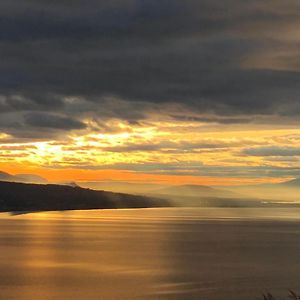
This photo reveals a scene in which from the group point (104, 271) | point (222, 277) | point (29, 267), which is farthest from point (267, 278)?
point (29, 267)

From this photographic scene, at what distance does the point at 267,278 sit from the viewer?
6269 centimetres

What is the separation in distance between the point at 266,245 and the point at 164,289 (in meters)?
55.9

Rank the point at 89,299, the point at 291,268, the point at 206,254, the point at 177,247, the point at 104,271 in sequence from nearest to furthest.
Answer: the point at 89,299, the point at 104,271, the point at 291,268, the point at 206,254, the point at 177,247

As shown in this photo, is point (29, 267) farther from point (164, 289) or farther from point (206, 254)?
point (206, 254)

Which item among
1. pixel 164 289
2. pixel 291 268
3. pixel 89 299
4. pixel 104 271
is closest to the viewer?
pixel 89 299

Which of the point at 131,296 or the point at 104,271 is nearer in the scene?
the point at 131,296

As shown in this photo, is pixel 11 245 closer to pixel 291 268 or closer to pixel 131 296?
pixel 291 268

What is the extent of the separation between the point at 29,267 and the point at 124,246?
1348 inches

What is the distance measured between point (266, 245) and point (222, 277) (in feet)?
154

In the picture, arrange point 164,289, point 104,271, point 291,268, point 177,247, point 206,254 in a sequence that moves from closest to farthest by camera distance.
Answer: point 164,289 → point 104,271 → point 291,268 → point 206,254 → point 177,247

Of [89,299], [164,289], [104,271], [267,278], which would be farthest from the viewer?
[104,271]

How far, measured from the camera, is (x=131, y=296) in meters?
51.2

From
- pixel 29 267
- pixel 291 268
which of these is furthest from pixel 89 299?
pixel 291 268

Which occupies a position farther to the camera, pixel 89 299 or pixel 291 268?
pixel 291 268
